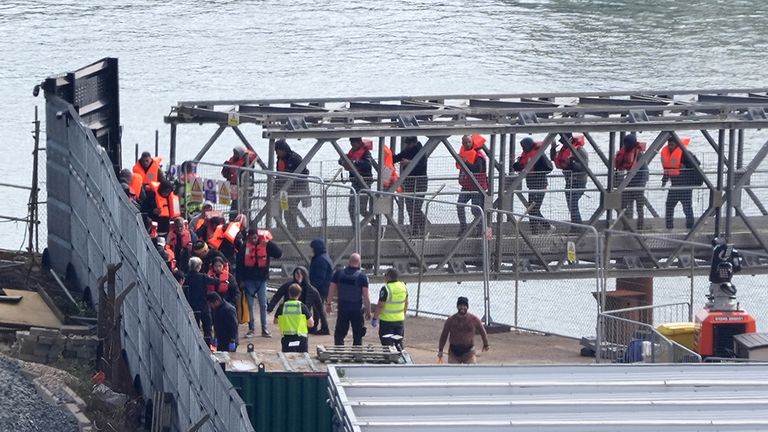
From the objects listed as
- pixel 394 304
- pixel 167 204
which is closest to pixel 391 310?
pixel 394 304

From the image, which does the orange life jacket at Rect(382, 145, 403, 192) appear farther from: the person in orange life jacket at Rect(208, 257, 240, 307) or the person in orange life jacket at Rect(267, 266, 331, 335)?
the person in orange life jacket at Rect(208, 257, 240, 307)

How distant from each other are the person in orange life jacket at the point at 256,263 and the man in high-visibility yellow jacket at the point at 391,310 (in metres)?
1.82

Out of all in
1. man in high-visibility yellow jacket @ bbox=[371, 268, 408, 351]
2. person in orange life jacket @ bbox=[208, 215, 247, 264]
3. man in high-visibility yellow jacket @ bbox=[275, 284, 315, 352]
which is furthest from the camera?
person in orange life jacket @ bbox=[208, 215, 247, 264]

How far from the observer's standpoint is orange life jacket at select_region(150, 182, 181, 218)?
24828 mm

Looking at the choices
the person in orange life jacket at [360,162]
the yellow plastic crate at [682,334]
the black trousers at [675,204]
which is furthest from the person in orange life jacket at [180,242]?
the black trousers at [675,204]

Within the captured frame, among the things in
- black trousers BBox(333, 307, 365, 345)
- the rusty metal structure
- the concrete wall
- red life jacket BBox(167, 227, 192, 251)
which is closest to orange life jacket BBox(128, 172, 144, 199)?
the concrete wall

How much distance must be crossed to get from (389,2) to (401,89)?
A: 630 inches

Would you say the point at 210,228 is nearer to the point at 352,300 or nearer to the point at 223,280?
the point at 223,280

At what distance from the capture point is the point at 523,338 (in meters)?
25.5

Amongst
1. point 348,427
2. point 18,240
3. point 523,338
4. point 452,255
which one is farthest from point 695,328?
point 18,240

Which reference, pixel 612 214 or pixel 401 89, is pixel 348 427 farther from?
pixel 401 89

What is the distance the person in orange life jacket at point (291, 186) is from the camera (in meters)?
26.6

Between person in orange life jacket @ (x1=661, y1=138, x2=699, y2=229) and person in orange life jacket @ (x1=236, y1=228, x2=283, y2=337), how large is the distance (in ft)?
27.9

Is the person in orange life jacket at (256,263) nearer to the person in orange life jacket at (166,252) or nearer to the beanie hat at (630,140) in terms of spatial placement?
the person in orange life jacket at (166,252)
